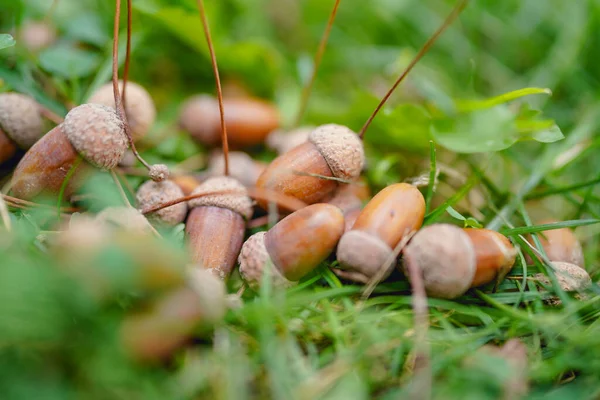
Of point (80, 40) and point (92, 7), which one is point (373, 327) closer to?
point (80, 40)

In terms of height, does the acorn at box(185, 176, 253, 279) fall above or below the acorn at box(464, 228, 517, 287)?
below

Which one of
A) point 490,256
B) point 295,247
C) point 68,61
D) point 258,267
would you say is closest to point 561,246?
point 490,256

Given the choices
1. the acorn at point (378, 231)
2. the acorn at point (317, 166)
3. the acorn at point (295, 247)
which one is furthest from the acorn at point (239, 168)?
the acorn at point (378, 231)

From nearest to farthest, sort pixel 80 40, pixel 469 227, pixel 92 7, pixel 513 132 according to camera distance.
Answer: pixel 469 227 < pixel 513 132 < pixel 80 40 < pixel 92 7

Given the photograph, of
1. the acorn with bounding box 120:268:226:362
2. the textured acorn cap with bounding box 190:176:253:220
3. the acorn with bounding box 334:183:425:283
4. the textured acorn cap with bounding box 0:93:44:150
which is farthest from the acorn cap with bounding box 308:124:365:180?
the textured acorn cap with bounding box 0:93:44:150

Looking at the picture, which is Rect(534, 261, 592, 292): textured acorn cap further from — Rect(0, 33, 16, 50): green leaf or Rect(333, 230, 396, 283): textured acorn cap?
Rect(0, 33, 16, 50): green leaf

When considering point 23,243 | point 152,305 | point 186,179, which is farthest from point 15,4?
point 152,305

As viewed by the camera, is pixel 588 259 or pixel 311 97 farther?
pixel 311 97
